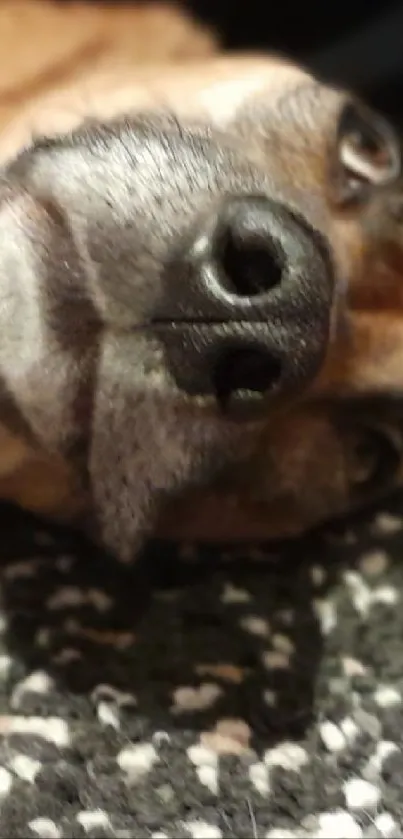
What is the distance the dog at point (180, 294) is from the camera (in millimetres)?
1016

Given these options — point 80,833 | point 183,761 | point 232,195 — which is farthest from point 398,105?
point 80,833

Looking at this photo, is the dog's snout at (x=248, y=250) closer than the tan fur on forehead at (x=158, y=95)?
Yes

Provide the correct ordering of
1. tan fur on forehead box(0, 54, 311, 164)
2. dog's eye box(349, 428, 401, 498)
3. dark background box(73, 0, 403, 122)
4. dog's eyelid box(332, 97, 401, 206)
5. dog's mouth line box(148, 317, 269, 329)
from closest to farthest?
dog's mouth line box(148, 317, 269, 329)
tan fur on forehead box(0, 54, 311, 164)
dog's eyelid box(332, 97, 401, 206)
dog's eye box(349, 428, 401, 498)
dark background box(73, 0, 403, 122)

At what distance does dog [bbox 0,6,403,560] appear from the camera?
1016 mm

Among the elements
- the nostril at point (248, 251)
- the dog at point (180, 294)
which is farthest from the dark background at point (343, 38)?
the nostril at point (248, 251)

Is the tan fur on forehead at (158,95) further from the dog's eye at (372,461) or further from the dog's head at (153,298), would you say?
the dog's eye at (372,461)

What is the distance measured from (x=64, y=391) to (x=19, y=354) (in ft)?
0.17

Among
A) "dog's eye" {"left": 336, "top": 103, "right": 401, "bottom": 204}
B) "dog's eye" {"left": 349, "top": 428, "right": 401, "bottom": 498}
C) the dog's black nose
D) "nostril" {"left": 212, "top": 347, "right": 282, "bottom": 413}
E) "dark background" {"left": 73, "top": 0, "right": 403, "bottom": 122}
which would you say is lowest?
"dog's eye" {"left": 349, "top": 428, "right": 401, "bottom": 498}

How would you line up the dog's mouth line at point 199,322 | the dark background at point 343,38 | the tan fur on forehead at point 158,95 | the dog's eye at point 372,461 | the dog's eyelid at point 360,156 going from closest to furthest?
the dog's mouth line at point 199,322
the tan fur on forehead at point 158,95
the dog's eyelid at point 360,156
the dog's eye at point 372,461
the dark background at point 343,38

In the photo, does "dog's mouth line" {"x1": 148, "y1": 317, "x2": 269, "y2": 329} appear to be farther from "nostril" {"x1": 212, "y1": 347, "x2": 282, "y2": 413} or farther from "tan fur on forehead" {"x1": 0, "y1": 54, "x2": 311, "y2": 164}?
"tan fur on forehead" {"x1": 0, "y1": 54, "x2": 311, "y2": 164}

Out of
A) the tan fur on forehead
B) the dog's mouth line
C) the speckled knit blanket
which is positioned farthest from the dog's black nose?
the speckled knit blanket

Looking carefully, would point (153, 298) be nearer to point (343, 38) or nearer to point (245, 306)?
point (245, 306)

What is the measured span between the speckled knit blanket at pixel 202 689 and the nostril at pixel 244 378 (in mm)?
330

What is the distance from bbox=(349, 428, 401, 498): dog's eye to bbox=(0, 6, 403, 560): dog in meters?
0.10
